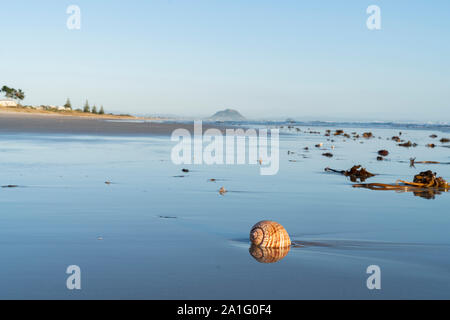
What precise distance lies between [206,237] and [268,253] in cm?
101

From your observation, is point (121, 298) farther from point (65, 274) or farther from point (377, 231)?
point (377, 231)

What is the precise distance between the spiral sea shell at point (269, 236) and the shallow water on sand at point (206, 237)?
0.16 m

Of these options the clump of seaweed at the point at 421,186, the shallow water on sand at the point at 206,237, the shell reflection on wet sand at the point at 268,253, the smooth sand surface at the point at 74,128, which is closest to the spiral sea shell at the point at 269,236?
the shell reflection on wet sand at the point at 268,253

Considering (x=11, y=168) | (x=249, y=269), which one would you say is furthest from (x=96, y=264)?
(x=11, y=168)

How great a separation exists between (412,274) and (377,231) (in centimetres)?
177

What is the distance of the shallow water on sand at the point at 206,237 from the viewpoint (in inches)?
168

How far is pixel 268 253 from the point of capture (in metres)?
5.33

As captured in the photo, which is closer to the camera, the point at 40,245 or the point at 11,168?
the point at 40,245

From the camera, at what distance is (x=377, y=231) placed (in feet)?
21.3

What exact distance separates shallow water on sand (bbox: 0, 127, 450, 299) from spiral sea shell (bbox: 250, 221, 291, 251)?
0.54 ft

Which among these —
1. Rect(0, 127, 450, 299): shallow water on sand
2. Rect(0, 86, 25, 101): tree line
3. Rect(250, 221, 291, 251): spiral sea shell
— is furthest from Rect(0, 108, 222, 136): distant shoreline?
Rect(0, 86, 25, 101): tree line

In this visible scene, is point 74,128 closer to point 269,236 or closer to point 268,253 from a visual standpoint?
point 269,236

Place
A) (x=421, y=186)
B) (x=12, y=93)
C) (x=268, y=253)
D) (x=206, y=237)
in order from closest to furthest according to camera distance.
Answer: (x=268, y=253) < (x=206, y=237) < (x=421, y=186) < (x=12, y=93)

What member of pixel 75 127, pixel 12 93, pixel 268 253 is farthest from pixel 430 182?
pixel 12 93
